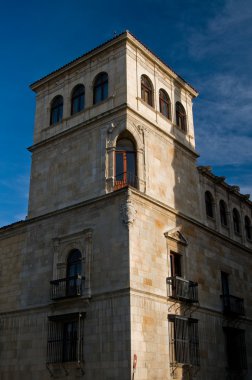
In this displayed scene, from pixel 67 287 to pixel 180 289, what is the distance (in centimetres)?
533

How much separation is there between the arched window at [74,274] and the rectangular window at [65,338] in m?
1.09

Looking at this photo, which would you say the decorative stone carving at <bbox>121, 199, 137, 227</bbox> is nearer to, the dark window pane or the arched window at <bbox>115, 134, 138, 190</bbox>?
the arched window at <bbox>115, 134, 138, 190</bbox>

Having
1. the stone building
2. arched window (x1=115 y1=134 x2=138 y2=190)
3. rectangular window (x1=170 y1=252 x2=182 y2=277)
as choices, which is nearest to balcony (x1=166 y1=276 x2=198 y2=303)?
the stone building

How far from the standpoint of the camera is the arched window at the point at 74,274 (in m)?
22.6

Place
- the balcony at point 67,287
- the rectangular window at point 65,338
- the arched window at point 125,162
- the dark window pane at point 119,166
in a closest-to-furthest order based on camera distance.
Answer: the rectangular window at point 65,338 < the balcony at point 67,287 < the arched window at point 125,162 < the dark window pane at point 119,166

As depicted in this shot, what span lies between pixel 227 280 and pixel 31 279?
1129 cm

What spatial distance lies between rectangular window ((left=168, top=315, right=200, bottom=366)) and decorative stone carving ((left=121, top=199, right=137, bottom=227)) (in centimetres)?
481

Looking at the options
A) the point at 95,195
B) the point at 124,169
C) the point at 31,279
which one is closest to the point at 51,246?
the point at 31,279

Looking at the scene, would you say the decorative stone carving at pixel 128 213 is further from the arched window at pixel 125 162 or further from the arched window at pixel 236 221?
the arched window at pixel 236 221

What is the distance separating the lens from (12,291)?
26.5 m

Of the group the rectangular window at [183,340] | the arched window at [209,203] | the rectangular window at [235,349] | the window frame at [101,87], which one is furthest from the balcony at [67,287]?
the arched window at [209,203]

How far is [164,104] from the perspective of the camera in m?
28.8

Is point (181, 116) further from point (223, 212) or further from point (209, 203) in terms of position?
point (223, 212)

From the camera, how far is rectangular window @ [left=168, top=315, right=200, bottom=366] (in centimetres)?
2244
